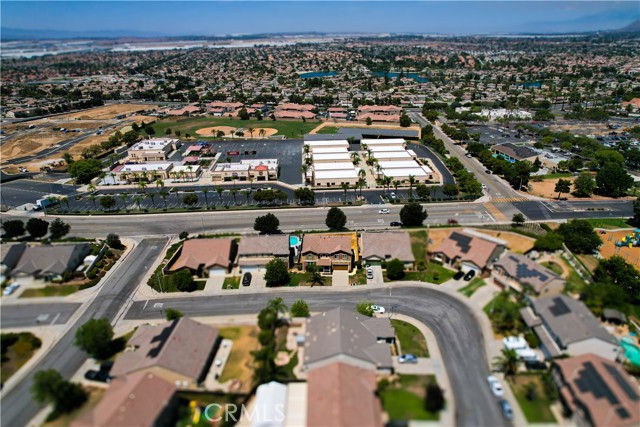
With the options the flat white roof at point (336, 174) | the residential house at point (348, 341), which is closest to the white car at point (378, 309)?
the residential house at point (348, 341)

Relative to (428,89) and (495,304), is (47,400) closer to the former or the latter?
(495,304)

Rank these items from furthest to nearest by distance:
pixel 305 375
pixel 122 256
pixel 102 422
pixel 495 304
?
pixel 122 256 < pixel 495 304 < pixel 305 375 < pixel 102 422

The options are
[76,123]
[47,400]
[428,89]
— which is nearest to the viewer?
[47,400]

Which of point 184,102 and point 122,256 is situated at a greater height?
point 184,102

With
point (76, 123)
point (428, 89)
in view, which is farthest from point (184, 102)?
point (428, 89)

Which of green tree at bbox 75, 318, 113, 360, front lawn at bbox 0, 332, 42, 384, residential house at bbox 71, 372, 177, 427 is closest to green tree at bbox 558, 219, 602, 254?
residential house at bbox 71, 372, 177, 427

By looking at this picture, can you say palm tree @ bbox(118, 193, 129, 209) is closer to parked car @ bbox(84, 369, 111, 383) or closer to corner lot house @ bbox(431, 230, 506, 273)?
parked car @ bbox(84, 369, 111, 383)

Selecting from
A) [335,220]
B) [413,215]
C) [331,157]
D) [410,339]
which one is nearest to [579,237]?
[413,215]
